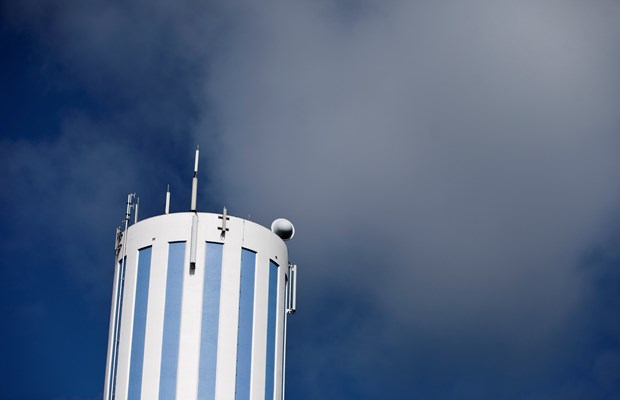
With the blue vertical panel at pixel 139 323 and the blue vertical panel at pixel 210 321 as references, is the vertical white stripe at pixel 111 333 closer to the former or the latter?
the blue vertical panel at pixel 139 323

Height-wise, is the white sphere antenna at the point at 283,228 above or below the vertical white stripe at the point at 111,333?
above

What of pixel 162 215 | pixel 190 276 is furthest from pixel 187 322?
pixel 162 215

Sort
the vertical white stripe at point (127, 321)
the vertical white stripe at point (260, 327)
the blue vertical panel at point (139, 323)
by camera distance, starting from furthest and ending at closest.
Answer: the vertical white stripe at point (260, 327)
the vertical white stripe at point (127, 321)
the blue vertical panel at point (139, 323)

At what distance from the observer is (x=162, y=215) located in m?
51.2

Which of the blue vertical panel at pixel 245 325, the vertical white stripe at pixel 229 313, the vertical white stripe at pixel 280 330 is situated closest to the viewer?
the vertical white stripe at pixel 229 313

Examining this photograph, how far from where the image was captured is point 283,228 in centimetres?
5394

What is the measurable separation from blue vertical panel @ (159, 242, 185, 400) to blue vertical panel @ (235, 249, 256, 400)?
293 cm

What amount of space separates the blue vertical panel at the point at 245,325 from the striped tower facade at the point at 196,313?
5cm

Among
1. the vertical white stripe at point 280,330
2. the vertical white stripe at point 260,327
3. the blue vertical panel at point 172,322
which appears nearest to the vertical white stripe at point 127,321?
the blue vertical panel at point 172,322

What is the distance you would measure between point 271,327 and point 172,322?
515 cm

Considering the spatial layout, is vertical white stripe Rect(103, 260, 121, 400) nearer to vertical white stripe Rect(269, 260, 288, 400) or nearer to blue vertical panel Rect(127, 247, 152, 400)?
blue vertical panel Rect(127, 247, 152, 400)

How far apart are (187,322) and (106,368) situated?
5113 millimetres

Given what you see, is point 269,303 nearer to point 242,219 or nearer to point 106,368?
point 242,219

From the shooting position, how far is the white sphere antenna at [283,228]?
5391cm
